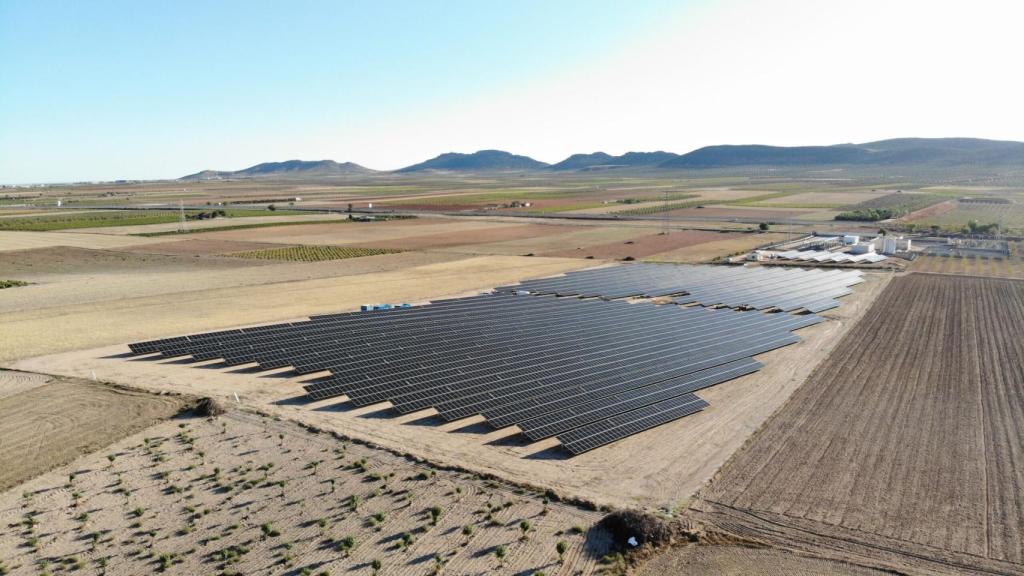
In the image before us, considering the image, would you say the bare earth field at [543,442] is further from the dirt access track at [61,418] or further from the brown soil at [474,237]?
the brown soil at [474,237]

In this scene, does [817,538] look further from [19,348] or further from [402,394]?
[19,348]

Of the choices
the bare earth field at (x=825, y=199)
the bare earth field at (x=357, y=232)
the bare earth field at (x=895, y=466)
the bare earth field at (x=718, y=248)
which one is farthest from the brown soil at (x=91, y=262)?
the bare earth field at (x=825, y=199)

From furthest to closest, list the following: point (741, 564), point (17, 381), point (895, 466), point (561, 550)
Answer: point (17, 381) → point (895, 466) → point (561, 550) → point (741, 564)

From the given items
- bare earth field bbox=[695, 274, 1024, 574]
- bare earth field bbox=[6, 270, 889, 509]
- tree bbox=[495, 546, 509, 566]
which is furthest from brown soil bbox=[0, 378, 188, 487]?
bare earth field bbox=[695, 274, 1024, 574]

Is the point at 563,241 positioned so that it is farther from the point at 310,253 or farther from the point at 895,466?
the point at 895,466

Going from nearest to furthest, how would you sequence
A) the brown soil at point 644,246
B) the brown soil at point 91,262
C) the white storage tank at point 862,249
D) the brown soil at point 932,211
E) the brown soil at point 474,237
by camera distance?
the brown soil at point 91,262, the white storage tank at point 862,249, the brown soil at point 644,246, the brown soil at point 474,237, the brown soil at point 932,211

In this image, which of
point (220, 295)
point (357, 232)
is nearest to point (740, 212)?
point (357, 232)
